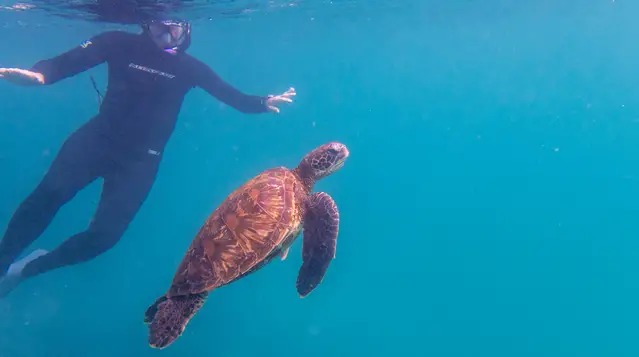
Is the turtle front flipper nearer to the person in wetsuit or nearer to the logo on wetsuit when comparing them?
the person in wetsuit

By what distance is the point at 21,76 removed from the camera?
16.8 feet

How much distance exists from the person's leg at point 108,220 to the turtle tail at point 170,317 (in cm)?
321

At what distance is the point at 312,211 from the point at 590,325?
2080cm

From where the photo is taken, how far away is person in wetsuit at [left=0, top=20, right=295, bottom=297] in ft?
19.0

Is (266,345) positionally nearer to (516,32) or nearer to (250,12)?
(250,12)

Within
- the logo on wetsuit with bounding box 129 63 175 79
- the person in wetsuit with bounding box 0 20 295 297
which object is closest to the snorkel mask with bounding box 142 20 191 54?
the person in wetsuit with bounding box 0 20 295 297

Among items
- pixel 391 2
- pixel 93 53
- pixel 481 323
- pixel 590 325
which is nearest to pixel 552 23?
pixel 391 2

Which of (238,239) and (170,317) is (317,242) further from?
(170,317)

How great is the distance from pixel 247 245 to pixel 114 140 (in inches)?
166

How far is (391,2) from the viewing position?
1667cm

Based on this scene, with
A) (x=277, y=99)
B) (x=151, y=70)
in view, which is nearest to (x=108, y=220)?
(x=151, y=70)

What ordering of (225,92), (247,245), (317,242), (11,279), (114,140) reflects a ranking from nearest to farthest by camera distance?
(247,245), (317,242), (114,140), (11,279), (225,92)

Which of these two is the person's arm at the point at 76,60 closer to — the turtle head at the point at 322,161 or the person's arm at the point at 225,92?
the person's arm at the point at 225,92

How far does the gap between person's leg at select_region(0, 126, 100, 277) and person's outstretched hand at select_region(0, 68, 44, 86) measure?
3.30 ft
